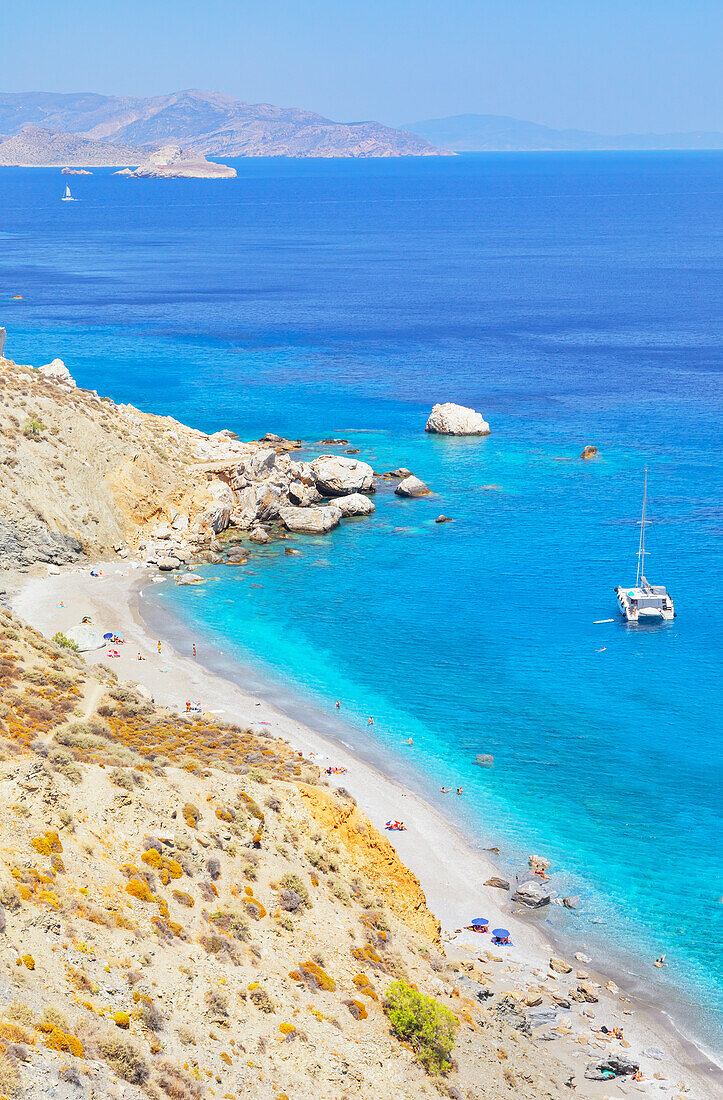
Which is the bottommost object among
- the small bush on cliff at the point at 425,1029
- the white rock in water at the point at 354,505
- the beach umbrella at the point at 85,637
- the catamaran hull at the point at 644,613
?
the small bush on cliff at the point at 425,1029

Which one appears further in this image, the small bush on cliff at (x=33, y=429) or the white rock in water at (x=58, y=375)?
the white rock in water at (x=58, y=375)

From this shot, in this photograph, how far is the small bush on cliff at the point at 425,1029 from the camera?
28234 millimetres

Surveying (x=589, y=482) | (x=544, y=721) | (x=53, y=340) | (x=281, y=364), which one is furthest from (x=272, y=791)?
(x=53, y=340)

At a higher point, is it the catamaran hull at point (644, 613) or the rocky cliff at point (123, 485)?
the rocky cliff at point (123, 485)

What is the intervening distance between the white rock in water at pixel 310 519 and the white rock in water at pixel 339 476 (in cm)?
401

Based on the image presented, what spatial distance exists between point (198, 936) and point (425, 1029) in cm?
631

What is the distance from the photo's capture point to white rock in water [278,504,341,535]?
8181 centimetres

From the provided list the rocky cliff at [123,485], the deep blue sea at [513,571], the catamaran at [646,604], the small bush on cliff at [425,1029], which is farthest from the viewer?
the rocky cliff at [123,485]

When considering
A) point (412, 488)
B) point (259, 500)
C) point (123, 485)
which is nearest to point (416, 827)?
point (259, 500)

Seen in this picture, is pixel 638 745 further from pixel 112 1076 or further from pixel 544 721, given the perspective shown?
pixel 112 1076

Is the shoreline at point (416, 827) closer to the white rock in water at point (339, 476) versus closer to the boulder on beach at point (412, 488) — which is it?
the white rock in water at point (339, 476)

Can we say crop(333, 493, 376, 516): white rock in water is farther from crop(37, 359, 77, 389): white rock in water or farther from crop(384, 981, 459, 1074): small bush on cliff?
crop(384, 981, 459, 1074): small bush on cliff

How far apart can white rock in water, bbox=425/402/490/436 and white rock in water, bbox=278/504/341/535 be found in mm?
26365

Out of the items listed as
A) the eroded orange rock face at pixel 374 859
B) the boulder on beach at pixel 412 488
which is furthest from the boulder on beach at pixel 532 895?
the boulder on beach at pixel 412 488
